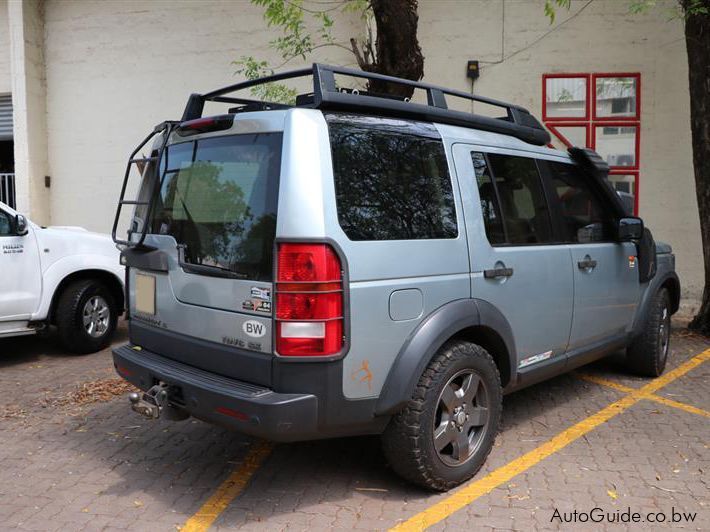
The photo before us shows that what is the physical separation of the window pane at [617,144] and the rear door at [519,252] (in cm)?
536

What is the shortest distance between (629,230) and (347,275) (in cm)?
267

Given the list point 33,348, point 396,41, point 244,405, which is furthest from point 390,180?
point 33,348

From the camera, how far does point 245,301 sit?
295cm

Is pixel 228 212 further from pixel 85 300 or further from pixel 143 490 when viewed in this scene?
pixel 85 300

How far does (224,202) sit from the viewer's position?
124 inches

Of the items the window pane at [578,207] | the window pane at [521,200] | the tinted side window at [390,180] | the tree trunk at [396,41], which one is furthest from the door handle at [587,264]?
the tree trunk at [396,41]

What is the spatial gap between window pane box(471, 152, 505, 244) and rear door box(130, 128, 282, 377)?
1266 millimetres

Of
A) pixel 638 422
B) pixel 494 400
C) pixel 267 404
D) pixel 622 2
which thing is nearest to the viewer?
pixel 267 404

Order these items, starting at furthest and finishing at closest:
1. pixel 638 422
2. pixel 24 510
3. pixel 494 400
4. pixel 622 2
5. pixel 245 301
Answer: pixel 622 2 → pixel 638 422 → pixel 494 400 → pixel 24 510 → pixel 245 301

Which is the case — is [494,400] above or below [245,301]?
below

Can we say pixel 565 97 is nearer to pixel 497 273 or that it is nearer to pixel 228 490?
pixel 497 273

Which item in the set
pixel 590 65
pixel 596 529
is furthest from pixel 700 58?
pixel 596 529

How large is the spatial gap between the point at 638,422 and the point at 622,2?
6463mm

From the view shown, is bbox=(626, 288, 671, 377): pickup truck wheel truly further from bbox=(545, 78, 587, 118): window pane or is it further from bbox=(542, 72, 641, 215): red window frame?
bbox=(545, 78, 587, 118): window pane
